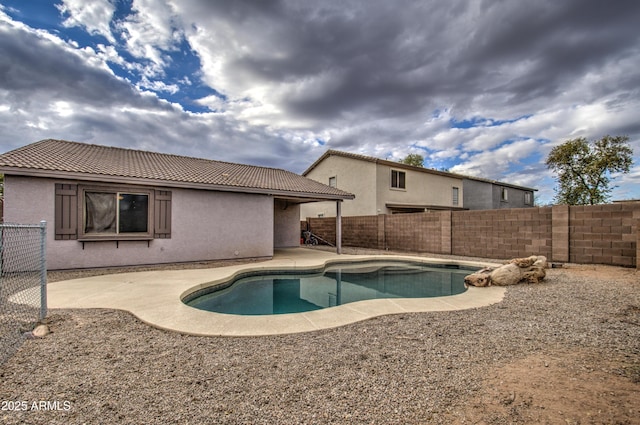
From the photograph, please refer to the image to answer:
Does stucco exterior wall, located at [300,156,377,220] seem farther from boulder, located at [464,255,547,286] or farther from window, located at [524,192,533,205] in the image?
window, located at [524,192,533,205]

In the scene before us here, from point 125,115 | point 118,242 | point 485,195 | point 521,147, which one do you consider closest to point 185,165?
point 118,242

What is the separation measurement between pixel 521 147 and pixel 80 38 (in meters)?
32.0

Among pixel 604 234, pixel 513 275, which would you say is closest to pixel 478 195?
pixel 604 234

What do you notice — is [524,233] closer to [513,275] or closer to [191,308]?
[513,275]

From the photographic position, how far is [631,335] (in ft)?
11.2

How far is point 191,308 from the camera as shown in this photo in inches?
175

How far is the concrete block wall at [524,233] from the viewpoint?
8.17 meters

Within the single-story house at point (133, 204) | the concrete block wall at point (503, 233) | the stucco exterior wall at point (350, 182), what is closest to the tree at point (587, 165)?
the stucco exterior wall at point (350, 182)

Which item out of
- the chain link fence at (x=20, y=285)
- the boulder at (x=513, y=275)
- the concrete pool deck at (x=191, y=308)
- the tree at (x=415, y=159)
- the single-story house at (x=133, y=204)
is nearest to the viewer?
the chain link fence at (x=20, y=285)

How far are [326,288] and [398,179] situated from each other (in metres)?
13.6

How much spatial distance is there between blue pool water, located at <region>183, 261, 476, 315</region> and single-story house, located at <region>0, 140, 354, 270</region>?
8.95 ft

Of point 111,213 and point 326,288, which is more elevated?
point 111,213

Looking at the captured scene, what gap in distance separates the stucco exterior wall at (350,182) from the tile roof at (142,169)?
18.8 feet

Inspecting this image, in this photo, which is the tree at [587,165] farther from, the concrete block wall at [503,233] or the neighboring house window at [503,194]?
the concrete block wall at [503,233]
